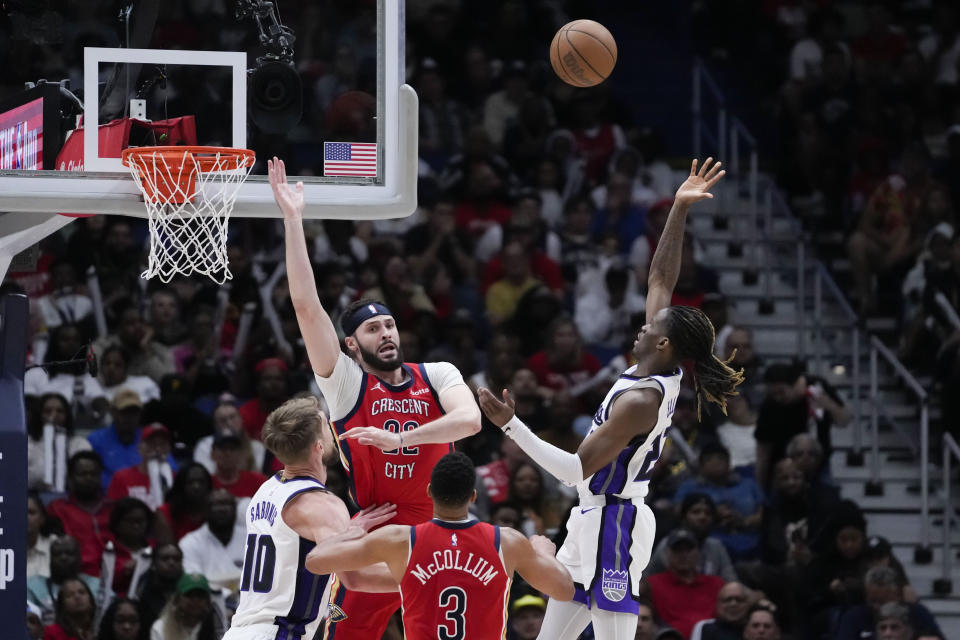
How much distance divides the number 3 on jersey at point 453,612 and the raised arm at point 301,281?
1386mm

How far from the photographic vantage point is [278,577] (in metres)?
7.03

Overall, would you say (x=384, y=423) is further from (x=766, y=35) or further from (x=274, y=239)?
(x=766, y=35)

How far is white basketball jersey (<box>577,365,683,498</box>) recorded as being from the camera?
7.37m

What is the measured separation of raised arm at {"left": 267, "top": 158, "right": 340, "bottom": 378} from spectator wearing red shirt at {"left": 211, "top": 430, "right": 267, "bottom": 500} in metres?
4.02

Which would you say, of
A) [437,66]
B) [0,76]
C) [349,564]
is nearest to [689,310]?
[349,564]

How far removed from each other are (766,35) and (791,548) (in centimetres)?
786

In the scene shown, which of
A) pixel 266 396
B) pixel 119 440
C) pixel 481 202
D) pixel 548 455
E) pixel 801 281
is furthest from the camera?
pixel 481 202

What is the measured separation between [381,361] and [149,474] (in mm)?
4290

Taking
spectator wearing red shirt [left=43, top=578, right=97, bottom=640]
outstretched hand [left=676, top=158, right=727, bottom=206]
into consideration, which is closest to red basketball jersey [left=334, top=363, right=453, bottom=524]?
outstretched hand [left=676, top=158, right=727, bottom=206]

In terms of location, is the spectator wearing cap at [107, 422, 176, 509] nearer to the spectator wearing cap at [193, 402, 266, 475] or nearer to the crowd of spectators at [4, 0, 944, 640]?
the crowd of spectators at [4, 0, 944, 640]

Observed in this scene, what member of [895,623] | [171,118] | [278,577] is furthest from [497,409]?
[895,623]

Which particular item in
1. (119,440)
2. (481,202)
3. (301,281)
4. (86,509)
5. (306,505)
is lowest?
(86,509)

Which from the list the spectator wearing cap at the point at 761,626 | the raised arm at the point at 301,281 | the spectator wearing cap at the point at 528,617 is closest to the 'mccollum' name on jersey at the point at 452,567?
the raised arm at the point at 301,281

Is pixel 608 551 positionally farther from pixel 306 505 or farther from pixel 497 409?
pixel 306 505
